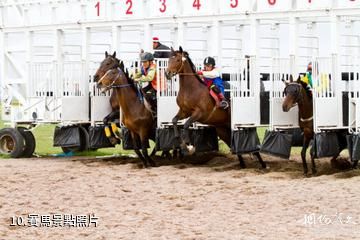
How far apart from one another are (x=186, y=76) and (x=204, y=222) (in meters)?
5.83

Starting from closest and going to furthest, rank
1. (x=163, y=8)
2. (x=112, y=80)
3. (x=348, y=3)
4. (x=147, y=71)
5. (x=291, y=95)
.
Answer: (x=348, y=3) < (x=291, y=95) < (x=112, y=80) < (x=147, y=71) < (x=163, y=8)

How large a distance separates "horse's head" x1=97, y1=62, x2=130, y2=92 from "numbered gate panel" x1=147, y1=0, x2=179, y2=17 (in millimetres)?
1387

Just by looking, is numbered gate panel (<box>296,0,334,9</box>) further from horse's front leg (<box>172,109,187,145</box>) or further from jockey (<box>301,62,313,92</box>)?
horse's front leg (<box>172,109,187,145</box>)

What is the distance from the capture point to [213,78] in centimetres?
1487

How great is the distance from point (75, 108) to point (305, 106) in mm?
4841

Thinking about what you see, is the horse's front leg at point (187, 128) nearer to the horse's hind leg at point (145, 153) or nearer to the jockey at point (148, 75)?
the horse's hind leg at point (145, 153)

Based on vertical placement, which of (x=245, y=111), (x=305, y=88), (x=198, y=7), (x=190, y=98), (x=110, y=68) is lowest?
(x=245, y=111)

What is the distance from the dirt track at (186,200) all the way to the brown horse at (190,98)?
782 millimetres

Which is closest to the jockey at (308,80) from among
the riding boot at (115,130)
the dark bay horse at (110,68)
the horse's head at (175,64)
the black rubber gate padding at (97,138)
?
the horse's head at (175,64)

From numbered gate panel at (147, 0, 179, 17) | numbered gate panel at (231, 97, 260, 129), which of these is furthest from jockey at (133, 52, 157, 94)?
numbered gate panel at (231, 97, 260, 129)

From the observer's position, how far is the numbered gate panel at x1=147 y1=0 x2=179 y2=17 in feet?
52.5

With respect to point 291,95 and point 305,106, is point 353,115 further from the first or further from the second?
point 291,95

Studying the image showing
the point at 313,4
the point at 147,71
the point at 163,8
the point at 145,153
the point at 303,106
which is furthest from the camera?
the point at 163,8

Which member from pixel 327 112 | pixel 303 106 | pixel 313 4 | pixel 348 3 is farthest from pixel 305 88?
pixel 348 3
